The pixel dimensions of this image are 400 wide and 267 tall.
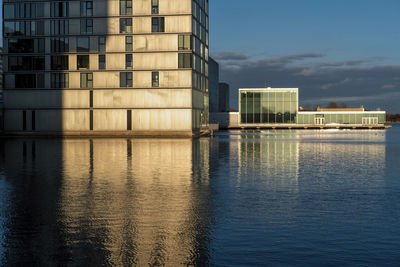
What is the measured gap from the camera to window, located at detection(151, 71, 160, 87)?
3194 inches

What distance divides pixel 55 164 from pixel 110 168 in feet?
16.2

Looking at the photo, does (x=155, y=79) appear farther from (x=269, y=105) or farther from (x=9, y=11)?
(x=269, y=105)

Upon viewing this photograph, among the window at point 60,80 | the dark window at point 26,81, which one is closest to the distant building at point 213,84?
the window at point 60,80

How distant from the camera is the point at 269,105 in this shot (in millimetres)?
144875

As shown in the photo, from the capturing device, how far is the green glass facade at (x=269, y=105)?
145m

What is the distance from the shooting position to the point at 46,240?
36.0 feet

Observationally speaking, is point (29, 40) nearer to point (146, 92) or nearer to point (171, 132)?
point (146, 92)

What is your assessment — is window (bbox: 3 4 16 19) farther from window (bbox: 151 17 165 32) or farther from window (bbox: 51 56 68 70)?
window (bbox: 151 17 165 32)

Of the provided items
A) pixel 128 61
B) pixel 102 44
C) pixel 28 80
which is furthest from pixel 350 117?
pixel 28 80

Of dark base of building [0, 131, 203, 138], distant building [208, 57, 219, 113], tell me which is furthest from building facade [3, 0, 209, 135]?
distant building [208, 57, 219, 113]

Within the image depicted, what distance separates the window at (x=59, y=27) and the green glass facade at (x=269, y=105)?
236ft

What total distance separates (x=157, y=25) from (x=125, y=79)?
1067 cm

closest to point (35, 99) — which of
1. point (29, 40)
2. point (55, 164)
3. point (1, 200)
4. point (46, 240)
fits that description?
point (29, 40)

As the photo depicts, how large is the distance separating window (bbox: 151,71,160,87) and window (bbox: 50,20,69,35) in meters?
17.4
